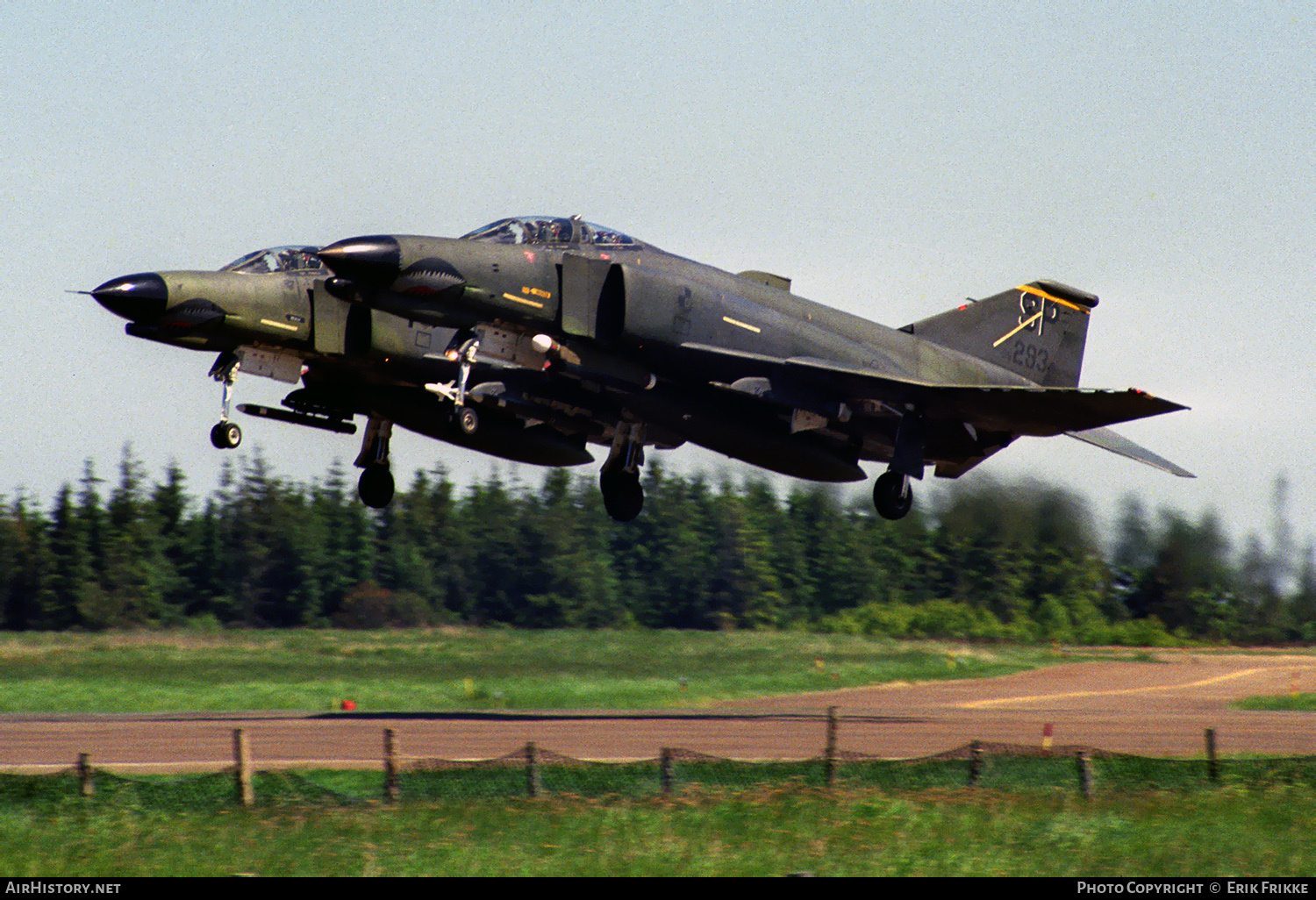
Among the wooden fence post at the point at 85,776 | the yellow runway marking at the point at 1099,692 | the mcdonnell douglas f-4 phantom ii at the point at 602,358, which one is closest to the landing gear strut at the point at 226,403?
the mcdonnell douglas f-4 phantom ii at the point at 602,358

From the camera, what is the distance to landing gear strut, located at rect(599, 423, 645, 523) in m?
25.9

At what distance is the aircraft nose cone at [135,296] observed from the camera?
21625mm

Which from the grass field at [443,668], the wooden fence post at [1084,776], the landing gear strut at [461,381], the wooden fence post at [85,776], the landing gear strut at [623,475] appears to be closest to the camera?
the wooden fence post at [85,776]

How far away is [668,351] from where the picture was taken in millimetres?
21359

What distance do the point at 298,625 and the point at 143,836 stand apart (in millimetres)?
58965

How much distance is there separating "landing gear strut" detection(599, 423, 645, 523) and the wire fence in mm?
6475

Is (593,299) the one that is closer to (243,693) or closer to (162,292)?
(162,292)

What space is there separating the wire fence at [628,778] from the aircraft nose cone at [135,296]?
7.16m

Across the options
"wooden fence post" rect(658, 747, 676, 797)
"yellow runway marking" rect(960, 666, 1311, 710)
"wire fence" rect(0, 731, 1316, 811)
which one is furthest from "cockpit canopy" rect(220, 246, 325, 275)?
"yellow runway marking" rect(960, 666, 1311, 710)


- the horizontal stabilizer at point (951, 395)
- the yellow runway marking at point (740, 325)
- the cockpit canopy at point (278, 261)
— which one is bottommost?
the horizontal stabilizer at point (951, 395)

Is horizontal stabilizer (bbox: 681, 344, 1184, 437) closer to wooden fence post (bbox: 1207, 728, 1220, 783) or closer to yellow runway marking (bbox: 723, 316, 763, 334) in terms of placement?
yellow runway marking (bbox: 723, 316, 763, 334)

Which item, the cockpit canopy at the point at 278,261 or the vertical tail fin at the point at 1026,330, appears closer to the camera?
the cockpit canopy at the point at 278,261

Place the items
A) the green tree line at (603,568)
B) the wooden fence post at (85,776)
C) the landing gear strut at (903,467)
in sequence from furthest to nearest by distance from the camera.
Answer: the green tree line at (603,568) → the landing gear strut at (903,467) → the wooden fence post at (85,776)

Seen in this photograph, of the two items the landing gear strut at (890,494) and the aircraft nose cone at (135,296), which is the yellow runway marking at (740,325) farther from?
the aircraft nose cone at (135,296)
